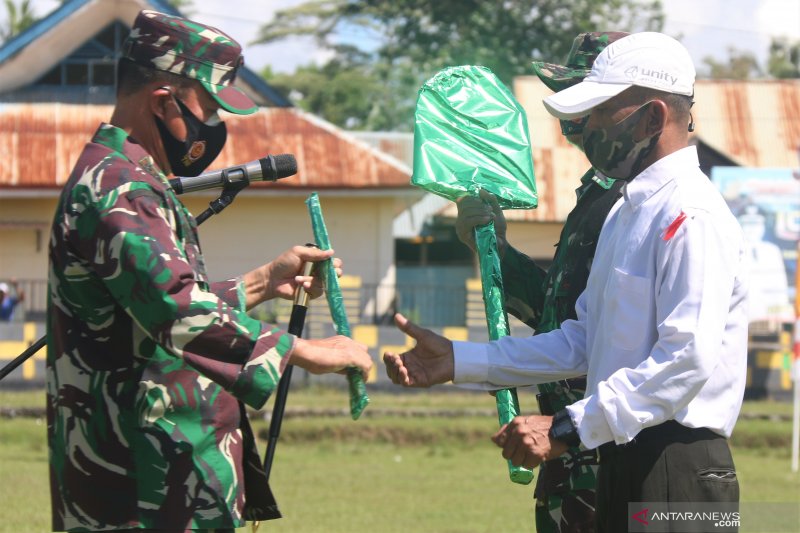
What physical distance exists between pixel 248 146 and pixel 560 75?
1517 cm

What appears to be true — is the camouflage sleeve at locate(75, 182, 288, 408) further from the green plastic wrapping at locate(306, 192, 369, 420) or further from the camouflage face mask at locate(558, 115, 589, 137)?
the camouflage face mask at locate(558, 115, 589, 137)

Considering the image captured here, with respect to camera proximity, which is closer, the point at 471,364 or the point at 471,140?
the point at 471,364

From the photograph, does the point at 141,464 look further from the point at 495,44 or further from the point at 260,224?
the point at 495,44

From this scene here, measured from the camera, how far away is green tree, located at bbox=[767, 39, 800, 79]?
46.4 m

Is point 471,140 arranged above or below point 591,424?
above

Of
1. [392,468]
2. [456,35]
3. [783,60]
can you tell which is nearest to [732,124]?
[456,35]

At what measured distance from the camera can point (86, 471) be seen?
3.17 meters

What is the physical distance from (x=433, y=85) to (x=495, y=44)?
2757 cm

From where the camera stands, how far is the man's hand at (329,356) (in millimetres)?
3195

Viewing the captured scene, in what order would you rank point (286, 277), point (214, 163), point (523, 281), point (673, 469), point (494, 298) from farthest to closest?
point (214, 163), point (523, 281), point (494, 298), point (286, 277), point (673, 469)

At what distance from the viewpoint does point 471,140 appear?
4.72 metres

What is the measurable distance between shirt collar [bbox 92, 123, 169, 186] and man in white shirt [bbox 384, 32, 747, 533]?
3.78ft

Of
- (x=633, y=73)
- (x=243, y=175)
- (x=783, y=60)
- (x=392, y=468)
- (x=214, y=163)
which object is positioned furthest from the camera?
(x=783, y=60)

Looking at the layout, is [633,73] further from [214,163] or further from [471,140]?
[214,163]
